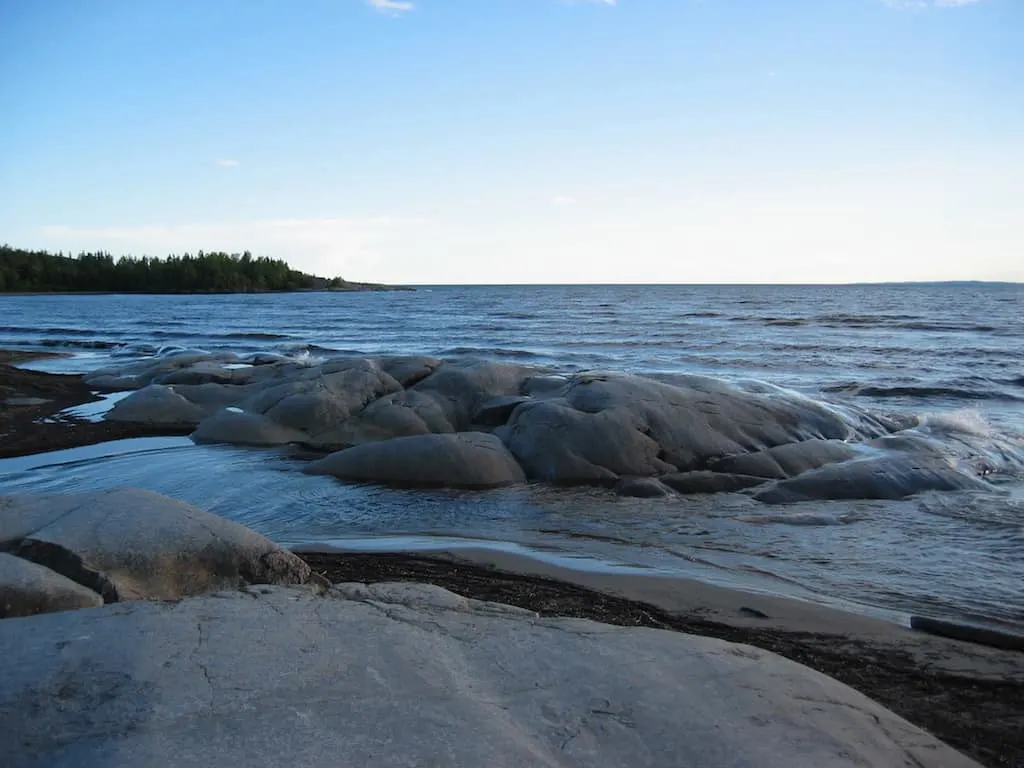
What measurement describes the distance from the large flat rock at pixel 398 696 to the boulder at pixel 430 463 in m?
4.26

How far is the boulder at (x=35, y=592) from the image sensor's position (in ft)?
10.5

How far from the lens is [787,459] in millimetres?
8133

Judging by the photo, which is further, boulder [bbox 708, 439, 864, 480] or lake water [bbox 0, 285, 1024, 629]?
boulder [bbox 708, 439, 864, 480]

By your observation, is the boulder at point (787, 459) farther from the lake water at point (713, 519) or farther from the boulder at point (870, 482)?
the lake water at point (713, 519)

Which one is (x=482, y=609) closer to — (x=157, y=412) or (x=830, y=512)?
(x=830, y=512)

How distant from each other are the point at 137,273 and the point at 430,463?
8317 cm

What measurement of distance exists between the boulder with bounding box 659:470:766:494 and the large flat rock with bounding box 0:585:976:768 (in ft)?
13.8

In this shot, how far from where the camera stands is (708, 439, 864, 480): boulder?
793 centimetres

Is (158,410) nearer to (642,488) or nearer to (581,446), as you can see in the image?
(581,446)

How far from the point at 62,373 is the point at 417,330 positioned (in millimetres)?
17595

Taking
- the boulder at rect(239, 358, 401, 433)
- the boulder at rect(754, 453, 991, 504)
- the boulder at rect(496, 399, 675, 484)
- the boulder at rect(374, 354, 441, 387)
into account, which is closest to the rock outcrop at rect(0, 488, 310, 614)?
the boulder at rect(496, 399, 675, 484)

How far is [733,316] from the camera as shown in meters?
39.0

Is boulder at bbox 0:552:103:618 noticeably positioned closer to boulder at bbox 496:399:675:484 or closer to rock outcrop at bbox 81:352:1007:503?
rock outcrop at bbox 81:352:1007:503

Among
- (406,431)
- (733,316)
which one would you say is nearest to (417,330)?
(733,316)
